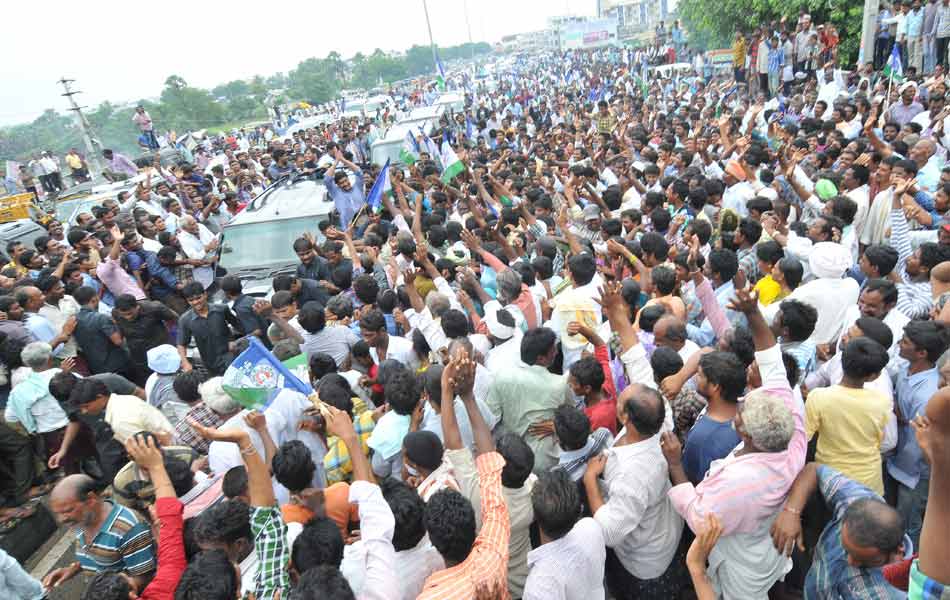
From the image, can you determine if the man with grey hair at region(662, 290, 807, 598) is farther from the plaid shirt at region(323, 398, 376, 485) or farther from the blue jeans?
the plaid shirt at region(323, 398, 376, 485)

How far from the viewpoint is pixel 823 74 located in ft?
43.3

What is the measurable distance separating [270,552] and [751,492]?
1.95m

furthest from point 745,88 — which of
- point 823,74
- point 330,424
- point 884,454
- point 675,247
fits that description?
point 330,424

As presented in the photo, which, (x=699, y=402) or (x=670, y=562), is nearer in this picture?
(x=670, y=562)

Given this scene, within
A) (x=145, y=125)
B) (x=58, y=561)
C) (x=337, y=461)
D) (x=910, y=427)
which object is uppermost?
(x=145, y=125)

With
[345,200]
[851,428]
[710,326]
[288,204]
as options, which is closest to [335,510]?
[851,428]

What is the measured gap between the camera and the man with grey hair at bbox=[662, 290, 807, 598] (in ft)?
7.55

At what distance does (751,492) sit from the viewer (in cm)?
231

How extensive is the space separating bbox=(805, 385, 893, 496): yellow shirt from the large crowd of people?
12 mm

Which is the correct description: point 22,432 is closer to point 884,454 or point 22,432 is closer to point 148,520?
point 148,520

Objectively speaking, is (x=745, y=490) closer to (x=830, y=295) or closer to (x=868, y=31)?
(x=830, y=295)

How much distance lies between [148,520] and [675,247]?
448cm

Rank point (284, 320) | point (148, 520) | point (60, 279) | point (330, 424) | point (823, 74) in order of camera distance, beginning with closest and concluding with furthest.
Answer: point (330, 424)
point (148, 520)
point (284, 320)
point (60, 279)
point (823, 74)

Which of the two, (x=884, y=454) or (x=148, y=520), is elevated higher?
(x=148, y=520)
